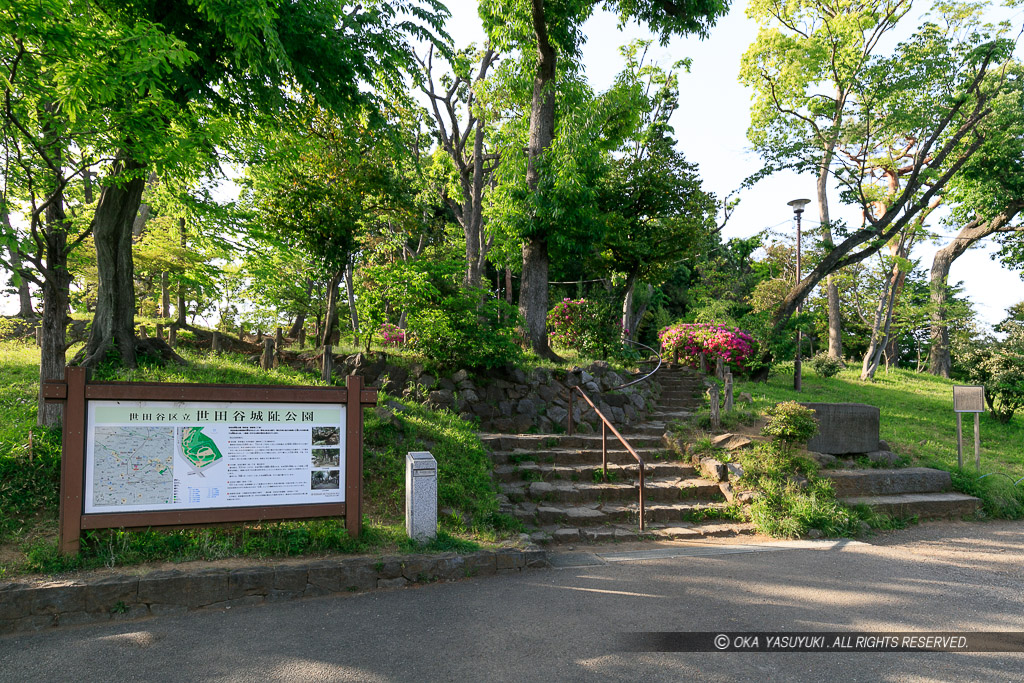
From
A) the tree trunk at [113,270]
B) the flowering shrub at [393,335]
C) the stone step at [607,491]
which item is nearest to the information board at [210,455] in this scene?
the stone step at [607,491]

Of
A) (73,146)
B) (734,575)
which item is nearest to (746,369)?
(734,575)

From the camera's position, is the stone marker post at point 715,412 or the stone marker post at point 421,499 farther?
the stone marker post at point 715,412

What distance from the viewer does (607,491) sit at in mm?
8227

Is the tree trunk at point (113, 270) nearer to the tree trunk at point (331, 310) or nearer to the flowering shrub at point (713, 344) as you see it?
the tree trunk at point (331, 310)

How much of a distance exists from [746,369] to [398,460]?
39.1ft

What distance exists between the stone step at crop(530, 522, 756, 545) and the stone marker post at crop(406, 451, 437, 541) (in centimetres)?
146

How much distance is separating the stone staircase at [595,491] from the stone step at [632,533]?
0.01 m

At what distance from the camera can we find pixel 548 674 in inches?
149

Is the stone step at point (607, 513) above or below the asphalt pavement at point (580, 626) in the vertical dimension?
above

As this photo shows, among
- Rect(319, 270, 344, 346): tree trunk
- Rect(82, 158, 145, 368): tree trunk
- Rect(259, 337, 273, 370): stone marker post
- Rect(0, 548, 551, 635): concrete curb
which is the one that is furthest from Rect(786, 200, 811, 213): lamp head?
Rect(82, 158, 145, 368): tree trunk

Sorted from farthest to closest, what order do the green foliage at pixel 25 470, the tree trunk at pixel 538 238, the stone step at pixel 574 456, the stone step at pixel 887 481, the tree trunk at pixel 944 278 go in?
the tree trunk at pixel 944 278, the tree trunk at pixel 538 238, the stone step at pixel 574 456, the stone step at pixel 887 481, the green foliage at pixel 25 470

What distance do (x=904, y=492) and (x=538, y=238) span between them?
8517mm

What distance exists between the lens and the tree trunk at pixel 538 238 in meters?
13.0

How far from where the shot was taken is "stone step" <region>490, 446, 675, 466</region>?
9031 millimetres
